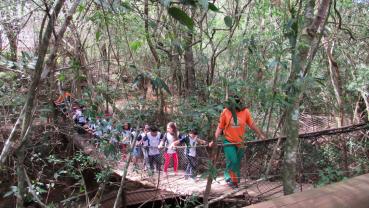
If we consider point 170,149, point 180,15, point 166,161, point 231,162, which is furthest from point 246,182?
point 180,15

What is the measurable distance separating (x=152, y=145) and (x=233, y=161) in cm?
178

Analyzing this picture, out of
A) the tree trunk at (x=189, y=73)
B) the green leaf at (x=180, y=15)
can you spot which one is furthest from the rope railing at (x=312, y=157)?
the tree trunk at (x=189, y=73)

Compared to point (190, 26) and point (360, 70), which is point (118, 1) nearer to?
point (190, 26)

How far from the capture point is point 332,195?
4.78 feet

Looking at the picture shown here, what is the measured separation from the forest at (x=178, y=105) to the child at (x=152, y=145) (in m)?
0.02

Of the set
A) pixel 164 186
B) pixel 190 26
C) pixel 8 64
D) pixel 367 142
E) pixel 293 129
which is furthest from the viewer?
pixel 164 186

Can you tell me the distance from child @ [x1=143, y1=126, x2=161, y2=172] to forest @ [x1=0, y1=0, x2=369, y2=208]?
0.07 feet

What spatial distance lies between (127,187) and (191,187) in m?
1.69

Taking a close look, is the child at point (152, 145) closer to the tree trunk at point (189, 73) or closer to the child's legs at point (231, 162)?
the child's legs at point (231, 162)

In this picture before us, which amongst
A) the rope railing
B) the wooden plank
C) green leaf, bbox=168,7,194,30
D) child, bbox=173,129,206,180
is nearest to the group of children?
child, bbox=173,129,206,180

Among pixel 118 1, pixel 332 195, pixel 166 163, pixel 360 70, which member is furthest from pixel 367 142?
pixel 118 1

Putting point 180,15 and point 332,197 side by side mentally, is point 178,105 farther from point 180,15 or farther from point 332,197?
point 180,15

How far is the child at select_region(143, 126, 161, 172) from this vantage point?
218 inches

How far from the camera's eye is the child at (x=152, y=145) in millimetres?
5527
